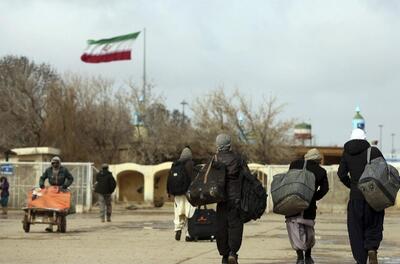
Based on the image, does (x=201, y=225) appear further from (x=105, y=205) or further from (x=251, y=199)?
(x=105, y=205)

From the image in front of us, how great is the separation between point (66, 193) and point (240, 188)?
8.81 meters

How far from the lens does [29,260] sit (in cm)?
1261

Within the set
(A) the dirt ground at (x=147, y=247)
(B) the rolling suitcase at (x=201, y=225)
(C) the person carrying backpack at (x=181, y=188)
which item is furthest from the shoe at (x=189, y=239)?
(C) the person carrying backpack at (x=181, y=188)

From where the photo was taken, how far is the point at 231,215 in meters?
10.8

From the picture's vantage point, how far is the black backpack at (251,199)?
1073cm

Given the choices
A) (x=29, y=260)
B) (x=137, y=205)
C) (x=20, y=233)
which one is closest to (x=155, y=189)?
(x=137, y=205)

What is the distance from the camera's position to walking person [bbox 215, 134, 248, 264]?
1072 cm

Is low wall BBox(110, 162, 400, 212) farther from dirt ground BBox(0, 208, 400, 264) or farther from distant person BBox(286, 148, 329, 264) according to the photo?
distant person BBox(286, 148, 329, 264)

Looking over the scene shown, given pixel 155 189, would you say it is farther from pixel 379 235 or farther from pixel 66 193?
pixel 379 235

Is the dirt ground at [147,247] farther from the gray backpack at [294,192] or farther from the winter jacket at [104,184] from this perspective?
the winter jacket at [104,184]

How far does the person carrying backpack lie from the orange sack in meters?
3.11

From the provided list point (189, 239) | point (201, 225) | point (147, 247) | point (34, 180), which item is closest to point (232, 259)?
point (147, 247)

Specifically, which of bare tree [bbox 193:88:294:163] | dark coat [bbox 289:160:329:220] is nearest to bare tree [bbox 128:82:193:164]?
bare tree [bbox 193:88:294:163]

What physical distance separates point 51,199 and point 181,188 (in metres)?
3.73
